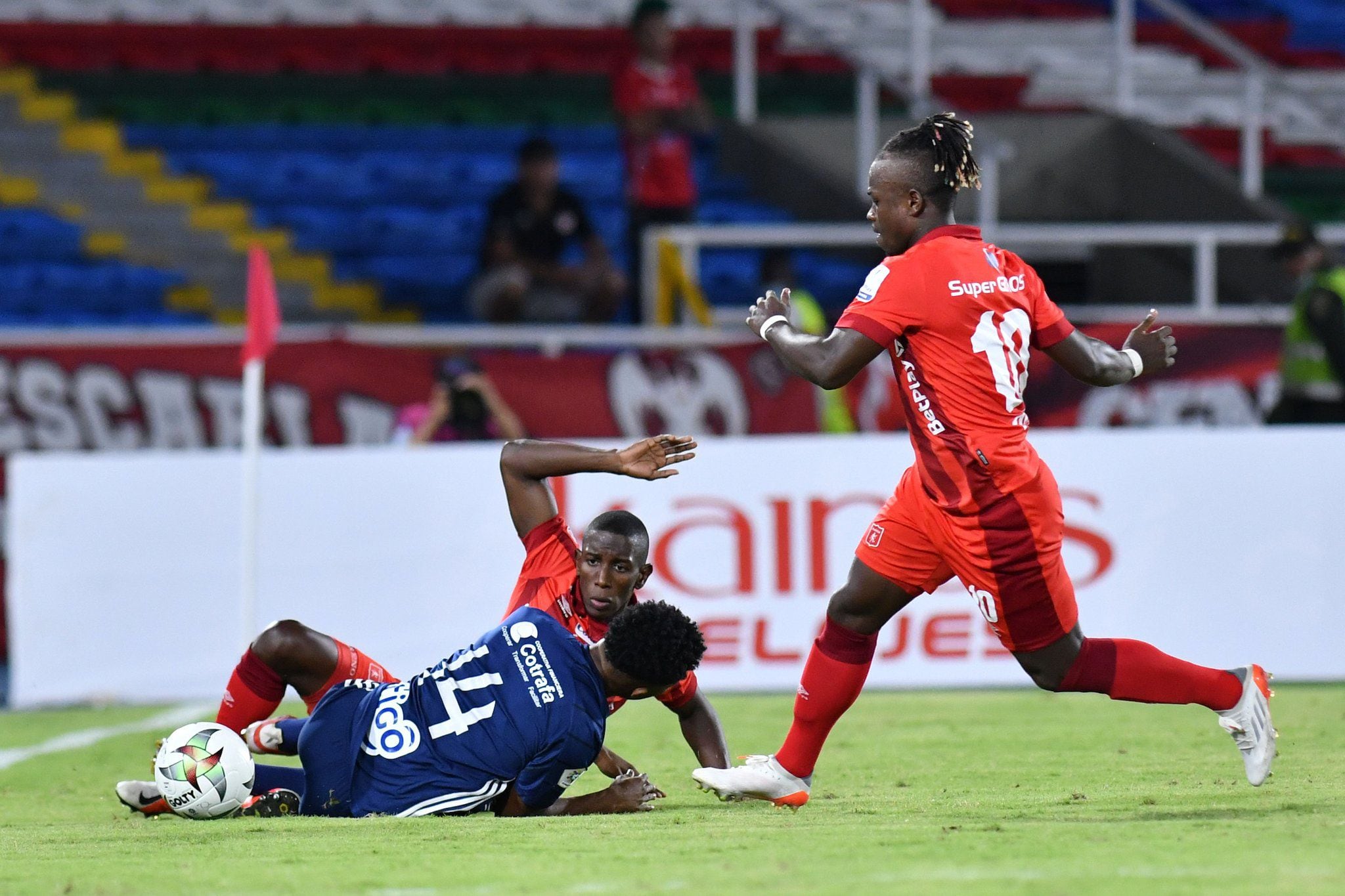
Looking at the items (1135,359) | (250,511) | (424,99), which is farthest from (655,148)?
(1135,359)

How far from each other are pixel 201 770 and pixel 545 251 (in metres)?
8.44

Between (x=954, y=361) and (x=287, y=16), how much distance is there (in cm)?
1322

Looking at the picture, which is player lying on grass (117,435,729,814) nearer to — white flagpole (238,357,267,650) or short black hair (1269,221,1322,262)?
white flagpole (238,357,267,650)

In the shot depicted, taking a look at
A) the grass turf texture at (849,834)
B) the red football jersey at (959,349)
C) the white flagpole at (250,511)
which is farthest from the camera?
the white flagpole at (250,511)

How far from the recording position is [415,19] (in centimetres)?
1756

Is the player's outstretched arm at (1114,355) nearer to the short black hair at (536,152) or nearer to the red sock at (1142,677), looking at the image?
the red sock at (1142,677)

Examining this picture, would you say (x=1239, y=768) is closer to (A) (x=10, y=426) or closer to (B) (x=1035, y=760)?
(B) (x=1035, y=760)

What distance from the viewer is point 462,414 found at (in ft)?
39.4

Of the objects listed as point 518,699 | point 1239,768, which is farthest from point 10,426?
point 1239,768

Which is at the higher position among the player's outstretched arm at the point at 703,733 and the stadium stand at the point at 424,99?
the stadium stand at the point at 424,99

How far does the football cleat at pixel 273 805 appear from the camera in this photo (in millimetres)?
6086

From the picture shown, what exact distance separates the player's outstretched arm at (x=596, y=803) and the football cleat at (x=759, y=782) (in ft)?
0.63

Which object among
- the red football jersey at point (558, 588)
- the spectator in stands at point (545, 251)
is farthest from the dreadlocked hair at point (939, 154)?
the spectator in stands at point (545, 251)

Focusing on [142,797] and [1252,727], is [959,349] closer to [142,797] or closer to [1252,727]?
[1252,727]
